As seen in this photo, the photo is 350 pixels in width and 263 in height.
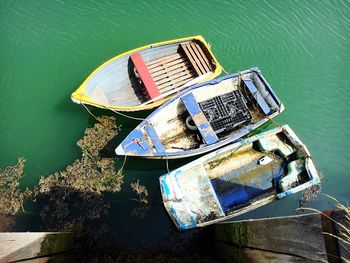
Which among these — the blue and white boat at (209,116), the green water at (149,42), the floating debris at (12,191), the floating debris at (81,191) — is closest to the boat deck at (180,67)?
the blue and white boat at (209,116)

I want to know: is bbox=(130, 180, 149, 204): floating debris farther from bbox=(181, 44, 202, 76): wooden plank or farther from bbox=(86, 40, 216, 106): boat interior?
bbox=(181, 44, 202, 76): wooden plank

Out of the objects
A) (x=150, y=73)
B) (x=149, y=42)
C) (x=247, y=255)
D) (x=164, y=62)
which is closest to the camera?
(x=247, y=255)

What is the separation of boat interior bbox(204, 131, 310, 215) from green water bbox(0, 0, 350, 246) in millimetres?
892

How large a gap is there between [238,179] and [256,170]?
0.60 m

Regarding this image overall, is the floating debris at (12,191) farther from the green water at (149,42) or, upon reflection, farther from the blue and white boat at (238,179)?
the blue and white boat at (238,179)

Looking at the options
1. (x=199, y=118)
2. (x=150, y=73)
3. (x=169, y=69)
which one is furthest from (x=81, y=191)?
(x=169, y=69)

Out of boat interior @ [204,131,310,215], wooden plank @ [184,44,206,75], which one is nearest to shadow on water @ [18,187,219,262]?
boat interior @ [204,131,310,215]

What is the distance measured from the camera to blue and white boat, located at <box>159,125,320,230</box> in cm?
805

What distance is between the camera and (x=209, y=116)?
30.4 ft

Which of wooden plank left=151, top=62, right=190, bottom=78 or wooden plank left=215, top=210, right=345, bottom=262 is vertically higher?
wooden plank left=151, top=62, right=190, bottom=78

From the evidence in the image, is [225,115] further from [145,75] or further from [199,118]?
[145,75]

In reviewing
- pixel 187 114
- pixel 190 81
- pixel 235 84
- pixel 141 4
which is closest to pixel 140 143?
pixel 187 114

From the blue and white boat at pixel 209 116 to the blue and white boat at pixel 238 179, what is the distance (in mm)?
495

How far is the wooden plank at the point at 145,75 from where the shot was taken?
9539 mm
